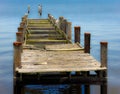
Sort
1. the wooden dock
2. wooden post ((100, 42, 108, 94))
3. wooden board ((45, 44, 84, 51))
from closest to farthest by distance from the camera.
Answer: the wooden dock < wooden post ((100, 42, 108, 94)) < wooden board ((45, 44, 84, 51))

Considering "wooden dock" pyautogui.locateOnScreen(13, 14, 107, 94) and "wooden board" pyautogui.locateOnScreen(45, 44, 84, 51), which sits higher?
"wooden board" pyautogui.locateOnScreen(45, 44, 84, 51)

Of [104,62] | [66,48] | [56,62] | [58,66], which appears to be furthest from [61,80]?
[66,48]

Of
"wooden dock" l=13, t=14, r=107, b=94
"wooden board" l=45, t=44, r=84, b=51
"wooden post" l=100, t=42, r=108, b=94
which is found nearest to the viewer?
"wooden dock" l=13, t=14, r=107, b=94

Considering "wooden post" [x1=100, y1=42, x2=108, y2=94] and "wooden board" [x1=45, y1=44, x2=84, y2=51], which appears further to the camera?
"wooden board" [x1=45, y1=44, x2=84, y2=51]

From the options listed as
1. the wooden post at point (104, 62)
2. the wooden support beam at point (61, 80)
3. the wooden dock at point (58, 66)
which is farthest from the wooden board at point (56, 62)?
the wooden support beam at point (61, 80)

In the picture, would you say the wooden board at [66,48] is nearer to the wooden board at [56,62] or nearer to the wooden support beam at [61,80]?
the wooden board at [56,62]

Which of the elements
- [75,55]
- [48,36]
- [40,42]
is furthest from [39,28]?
[75,55]

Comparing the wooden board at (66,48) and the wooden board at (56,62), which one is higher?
the wooden board at (66,48)

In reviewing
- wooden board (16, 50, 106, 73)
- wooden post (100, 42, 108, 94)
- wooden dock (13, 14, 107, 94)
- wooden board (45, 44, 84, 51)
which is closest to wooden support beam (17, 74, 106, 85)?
wooden dock (13, 14, 107, 94)

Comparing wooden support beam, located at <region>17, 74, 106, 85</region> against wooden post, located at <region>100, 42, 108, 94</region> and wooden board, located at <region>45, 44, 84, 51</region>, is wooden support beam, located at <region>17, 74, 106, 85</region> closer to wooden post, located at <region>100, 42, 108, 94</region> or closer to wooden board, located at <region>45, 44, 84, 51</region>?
wooden post, located at <region>100, 42, 108, 94</region>

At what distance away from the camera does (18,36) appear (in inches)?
807

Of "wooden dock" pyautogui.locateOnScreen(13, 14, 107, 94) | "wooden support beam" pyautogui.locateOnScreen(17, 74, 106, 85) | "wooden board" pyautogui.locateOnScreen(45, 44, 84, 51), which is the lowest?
"wooden support beam" pyautogui.locateOnScreen(17, 74, 106, 85)

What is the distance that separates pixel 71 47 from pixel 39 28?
9.48 m

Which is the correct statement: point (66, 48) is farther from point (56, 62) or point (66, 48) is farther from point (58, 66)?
point (58, 66)
